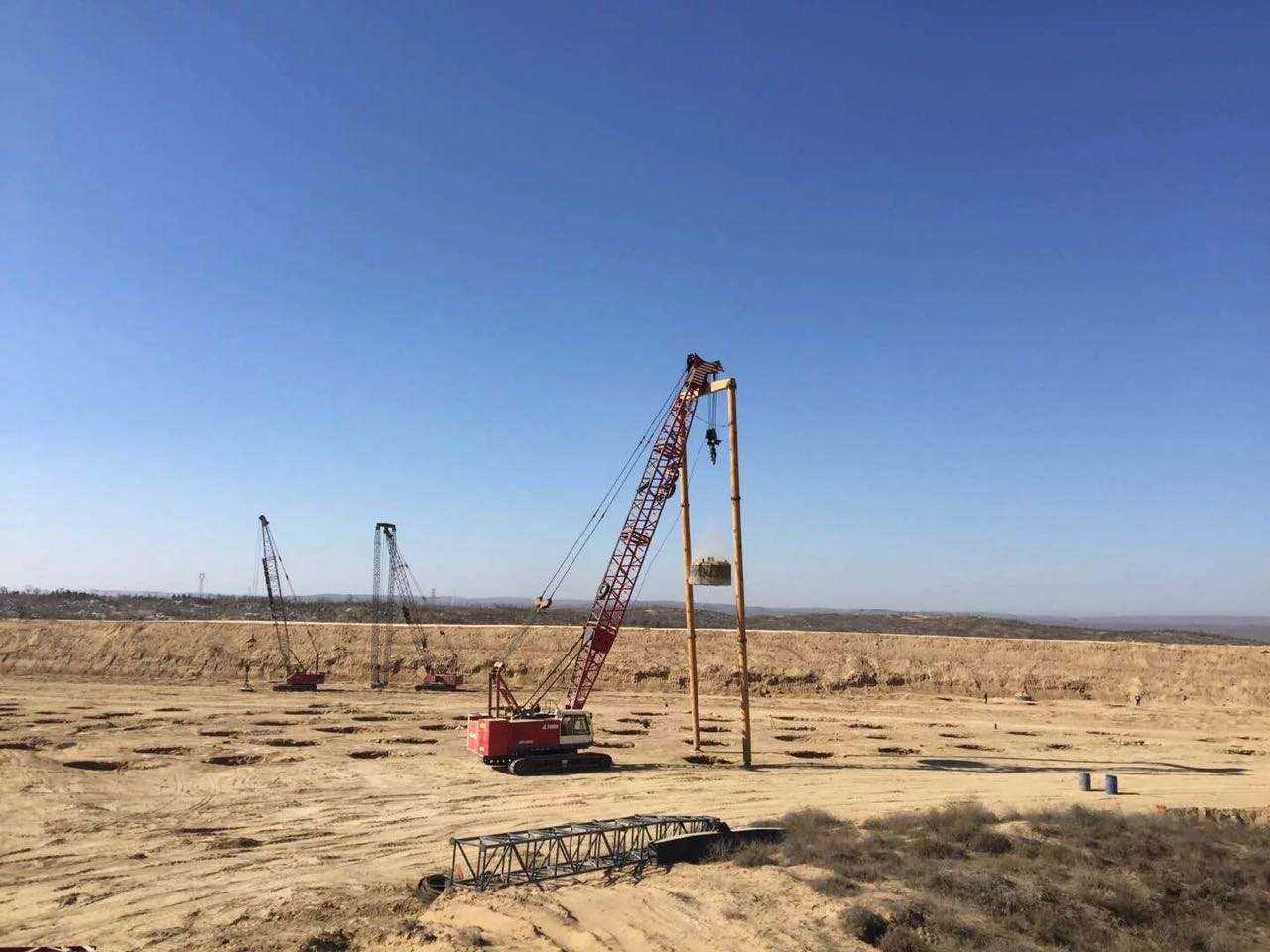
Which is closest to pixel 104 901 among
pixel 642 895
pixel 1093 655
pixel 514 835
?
pixel 514 835

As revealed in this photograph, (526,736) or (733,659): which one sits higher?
(733,659)

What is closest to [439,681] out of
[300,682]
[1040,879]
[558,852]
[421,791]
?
[300,682]

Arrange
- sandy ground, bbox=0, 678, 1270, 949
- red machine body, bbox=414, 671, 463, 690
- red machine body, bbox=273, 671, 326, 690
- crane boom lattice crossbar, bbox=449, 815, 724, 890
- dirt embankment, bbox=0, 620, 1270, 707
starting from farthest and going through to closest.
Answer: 1. red machine body, bbox=414, 671, 463, 690
2. red machine body, bbox=273, 671, 326, 690
3. dirt embankment, bbox=0, 620, 1270, 707
4. crane boom lattice crossbar, bbox=449, 815, 724, 890
5. sandy ground, bbox=0, 678, 1270, 949

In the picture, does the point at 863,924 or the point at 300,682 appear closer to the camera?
the point at 863,924

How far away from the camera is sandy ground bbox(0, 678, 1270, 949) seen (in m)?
14.4

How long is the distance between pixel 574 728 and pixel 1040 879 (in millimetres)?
19851

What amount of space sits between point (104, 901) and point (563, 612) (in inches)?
3737

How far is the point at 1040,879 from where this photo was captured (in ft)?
51.5

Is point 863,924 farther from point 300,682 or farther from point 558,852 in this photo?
point 300,682

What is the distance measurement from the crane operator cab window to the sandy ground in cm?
229

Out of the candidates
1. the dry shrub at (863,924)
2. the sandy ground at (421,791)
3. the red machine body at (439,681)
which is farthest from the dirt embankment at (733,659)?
the dry shrub at (863,924)

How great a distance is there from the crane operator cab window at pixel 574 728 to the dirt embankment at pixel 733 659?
2427 centimetres

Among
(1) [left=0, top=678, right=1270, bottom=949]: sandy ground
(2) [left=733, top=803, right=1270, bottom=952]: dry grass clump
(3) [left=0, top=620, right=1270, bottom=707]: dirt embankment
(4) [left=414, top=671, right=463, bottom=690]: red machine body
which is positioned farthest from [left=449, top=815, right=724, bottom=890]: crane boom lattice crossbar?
(4) [left=414, top=671, right=463, bottom=690]: red machine body

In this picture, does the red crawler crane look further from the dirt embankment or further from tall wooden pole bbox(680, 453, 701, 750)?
the dirt embankment
